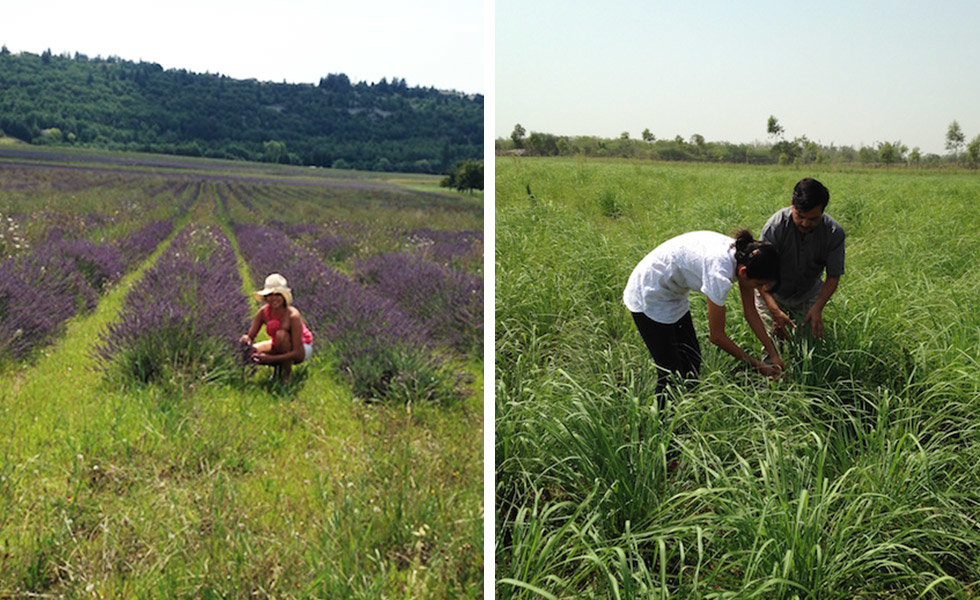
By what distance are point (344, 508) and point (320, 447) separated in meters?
0.78

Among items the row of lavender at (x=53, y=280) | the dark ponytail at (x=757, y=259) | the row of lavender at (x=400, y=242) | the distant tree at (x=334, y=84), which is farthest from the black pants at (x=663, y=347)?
the distant tree at (x=334, y=84)

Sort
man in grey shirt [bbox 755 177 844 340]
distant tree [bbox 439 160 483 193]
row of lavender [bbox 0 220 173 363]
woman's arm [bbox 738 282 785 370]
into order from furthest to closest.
→ distant tree [bbox 439 160 483 193] → row of lavender [bbox 0 220 173 363] → man in grey shirt [bbox 755 177 844 340] → woman's arm [bbox 738 282 785 370]

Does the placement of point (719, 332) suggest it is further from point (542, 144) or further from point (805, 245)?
point (542, 144)

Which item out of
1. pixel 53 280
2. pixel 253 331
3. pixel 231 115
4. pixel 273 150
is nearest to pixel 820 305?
pixel 253 331

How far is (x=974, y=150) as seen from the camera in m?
18.7

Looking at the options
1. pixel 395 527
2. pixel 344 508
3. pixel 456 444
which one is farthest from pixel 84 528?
pixel 456 444

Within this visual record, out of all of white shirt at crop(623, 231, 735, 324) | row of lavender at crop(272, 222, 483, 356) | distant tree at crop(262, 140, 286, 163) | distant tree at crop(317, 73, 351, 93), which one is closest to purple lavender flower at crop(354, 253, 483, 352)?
row of lavender at crop(272, 222, 483, 356)

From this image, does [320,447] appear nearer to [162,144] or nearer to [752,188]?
[162,144]

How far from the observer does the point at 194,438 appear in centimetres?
254

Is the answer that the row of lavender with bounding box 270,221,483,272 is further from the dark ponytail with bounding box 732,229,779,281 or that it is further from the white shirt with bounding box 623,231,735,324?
the dark ponytail with bounding box 732,229,779,281

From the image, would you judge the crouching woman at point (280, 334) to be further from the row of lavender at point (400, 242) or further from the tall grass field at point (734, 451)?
the row of lavender at point (400, 242)

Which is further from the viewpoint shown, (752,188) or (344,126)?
(752,188)

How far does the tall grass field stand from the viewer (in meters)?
1.82

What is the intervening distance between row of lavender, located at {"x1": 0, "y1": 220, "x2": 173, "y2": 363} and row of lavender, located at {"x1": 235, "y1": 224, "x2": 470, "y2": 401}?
1.23m
